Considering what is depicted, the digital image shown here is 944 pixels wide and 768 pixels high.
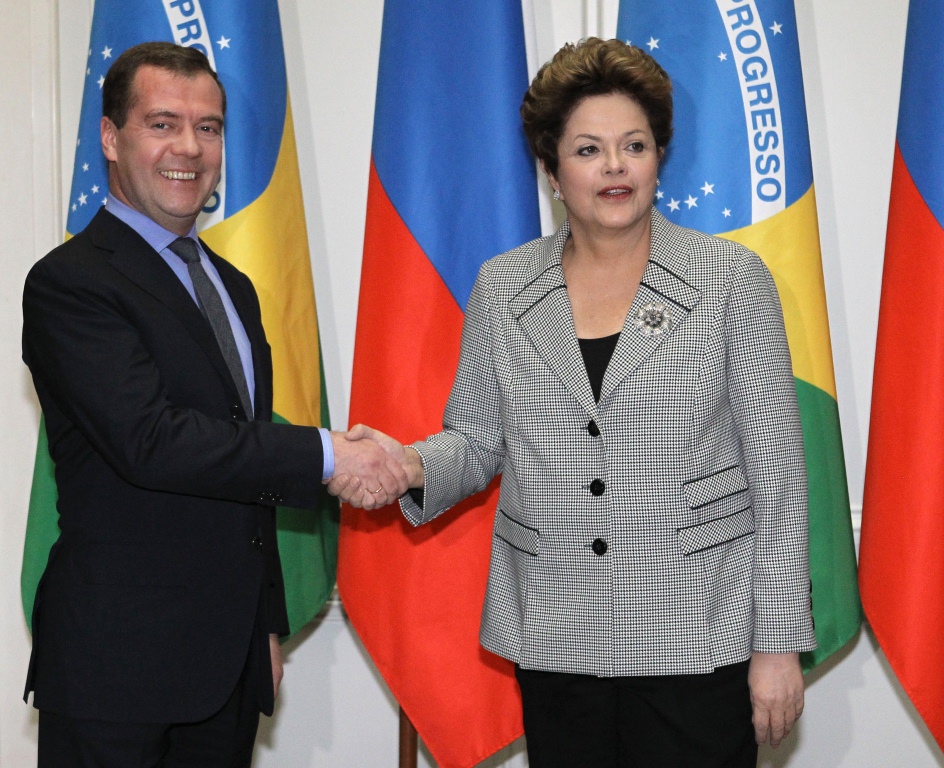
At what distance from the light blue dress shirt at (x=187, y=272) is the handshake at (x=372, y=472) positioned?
4 cm

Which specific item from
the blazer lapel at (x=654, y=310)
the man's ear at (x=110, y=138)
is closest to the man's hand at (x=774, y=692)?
the blazer lapel at (x=654, y=310)

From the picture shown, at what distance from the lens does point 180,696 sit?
1.64 metres

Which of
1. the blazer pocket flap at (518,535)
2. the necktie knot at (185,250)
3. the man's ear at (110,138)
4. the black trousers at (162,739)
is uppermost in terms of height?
the man's ear at (110,138)

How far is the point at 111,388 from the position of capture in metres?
1.63

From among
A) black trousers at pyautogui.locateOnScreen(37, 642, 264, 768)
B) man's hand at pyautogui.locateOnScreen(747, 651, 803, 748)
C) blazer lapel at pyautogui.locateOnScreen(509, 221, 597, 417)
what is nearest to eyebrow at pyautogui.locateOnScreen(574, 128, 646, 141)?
blazer lapel at pyautogui.locateOnScreen(509, 221, 597, 417)

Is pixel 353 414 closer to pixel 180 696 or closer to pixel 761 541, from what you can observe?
pixel 180 696

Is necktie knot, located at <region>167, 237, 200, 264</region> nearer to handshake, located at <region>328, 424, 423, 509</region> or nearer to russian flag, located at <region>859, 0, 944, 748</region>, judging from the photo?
handshake, located at <region>328, 424, 423, 509</region>

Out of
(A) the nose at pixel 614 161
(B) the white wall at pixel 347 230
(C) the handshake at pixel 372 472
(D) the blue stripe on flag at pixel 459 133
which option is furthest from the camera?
(B) the white wall at pixel 347 230

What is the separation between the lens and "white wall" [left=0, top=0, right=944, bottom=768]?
99.3 inches

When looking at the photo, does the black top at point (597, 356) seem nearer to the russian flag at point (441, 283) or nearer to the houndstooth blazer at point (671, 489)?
the houndstooth blazer at point (671, 489)

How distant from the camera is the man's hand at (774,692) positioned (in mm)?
1613

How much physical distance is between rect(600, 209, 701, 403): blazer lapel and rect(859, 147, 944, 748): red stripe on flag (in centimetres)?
68

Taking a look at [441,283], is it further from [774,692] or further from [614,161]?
[774,692]

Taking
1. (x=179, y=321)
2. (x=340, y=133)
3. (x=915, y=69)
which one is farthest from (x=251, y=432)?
(x=915, y=69)
